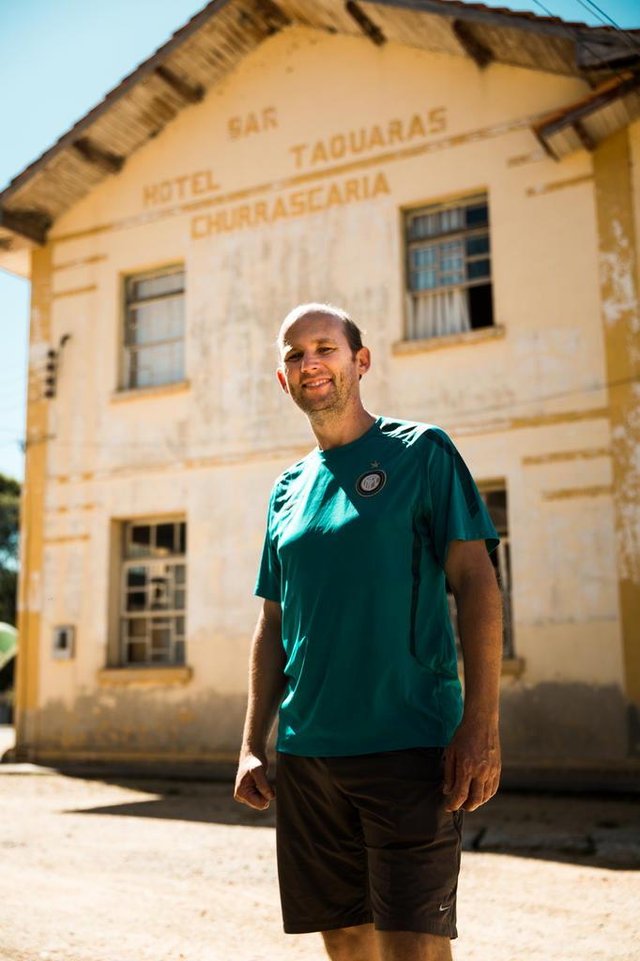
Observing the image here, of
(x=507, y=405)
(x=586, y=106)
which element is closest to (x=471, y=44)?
(x=586, y=106)

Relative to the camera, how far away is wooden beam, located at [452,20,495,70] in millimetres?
11719

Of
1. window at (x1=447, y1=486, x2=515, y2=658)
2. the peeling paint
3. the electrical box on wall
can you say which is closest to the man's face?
window at (x1=447, y1=486, x2=515, y2=658)

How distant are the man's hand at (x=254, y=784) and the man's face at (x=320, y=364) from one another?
0.99 meters

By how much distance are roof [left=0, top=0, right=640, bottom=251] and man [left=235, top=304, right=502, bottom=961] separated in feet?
28.1

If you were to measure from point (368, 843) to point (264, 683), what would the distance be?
0.64 meters

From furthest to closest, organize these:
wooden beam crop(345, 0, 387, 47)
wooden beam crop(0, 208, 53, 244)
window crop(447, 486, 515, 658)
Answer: wooden beam crop(0, 208, 53, 244), wooden beam crop(345, 0, 387, 47), window crop(447, 486, 515, 658)

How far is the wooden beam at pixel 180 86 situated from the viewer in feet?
45.3

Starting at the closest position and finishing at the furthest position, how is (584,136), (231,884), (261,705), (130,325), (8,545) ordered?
(261,705)
(231,884)
(584,136)
(130,325)
(8,545)

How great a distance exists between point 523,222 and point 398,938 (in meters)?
10.2

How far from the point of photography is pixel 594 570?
10.7 metres

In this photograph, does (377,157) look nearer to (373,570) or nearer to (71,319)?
(71,319)

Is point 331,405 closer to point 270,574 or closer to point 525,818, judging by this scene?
point 270,574

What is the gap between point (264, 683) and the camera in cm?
302

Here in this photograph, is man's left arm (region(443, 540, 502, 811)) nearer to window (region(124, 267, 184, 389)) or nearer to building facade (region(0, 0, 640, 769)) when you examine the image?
building facade (region(0, 0, 640, 769))
